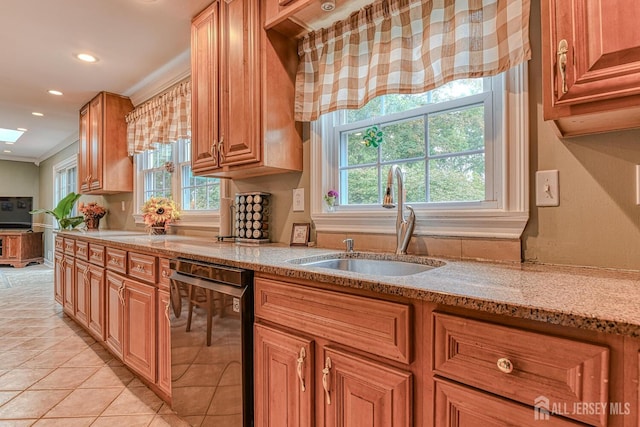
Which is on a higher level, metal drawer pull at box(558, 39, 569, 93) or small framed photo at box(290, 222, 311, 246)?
metal drawer pull at box(558, 39, 569, 93)

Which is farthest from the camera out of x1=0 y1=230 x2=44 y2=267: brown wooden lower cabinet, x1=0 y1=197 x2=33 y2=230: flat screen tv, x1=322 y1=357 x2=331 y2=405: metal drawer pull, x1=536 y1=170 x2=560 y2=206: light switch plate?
x1=0 y1=197 x2=33 y2=230: flat screen tv

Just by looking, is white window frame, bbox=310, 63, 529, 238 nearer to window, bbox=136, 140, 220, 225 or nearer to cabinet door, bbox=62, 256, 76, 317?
window, bbox=136, 140, 220, 225

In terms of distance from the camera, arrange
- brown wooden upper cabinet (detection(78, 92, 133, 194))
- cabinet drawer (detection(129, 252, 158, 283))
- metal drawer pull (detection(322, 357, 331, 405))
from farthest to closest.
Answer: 1. brown wooden upper cabinet (detection(78, 92, 133, 194))
2. cabinet drawer (detection(129, 252, 158, 283))
3. metal drawer pull (detection(322, 357, 331, 405))

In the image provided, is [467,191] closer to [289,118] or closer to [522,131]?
[522,131]

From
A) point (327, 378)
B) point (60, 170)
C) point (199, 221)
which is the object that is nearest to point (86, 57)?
point (199, 221)

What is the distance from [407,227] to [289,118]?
3.08 feet

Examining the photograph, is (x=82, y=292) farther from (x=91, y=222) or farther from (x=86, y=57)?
(x=86, y=57)

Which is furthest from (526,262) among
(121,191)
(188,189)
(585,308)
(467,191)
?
(121,191)

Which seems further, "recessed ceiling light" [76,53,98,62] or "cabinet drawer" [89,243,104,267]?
"recessed ceiling light" [76,53,98,62]

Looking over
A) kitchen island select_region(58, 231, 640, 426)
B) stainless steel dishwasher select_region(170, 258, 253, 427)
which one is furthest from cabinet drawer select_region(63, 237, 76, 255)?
kitchen island select_region(58, 231, 640, 426)

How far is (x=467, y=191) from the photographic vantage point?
1463mm

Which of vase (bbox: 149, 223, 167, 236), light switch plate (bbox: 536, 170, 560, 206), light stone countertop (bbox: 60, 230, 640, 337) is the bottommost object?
light stone countertop (bbox: 60, 230, 640, 337)

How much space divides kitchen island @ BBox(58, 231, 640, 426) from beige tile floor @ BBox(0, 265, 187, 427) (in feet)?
3.41

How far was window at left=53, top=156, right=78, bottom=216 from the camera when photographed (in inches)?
225
